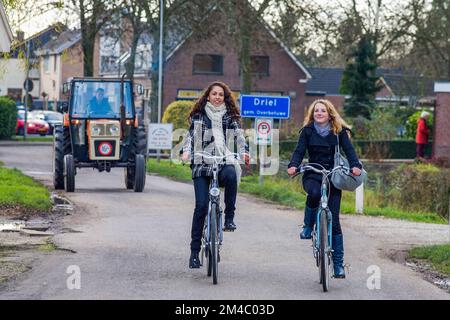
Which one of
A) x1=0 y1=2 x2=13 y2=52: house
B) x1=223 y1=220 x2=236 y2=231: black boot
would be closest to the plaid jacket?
x1=223 y1=220 x2=236 y2=231: black boot

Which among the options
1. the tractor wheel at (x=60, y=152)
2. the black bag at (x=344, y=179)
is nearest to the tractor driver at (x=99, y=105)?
the tractor wheel at (x=60, y=152)

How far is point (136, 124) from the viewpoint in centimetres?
2420

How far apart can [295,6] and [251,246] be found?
1998cm

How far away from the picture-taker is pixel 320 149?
1076cm

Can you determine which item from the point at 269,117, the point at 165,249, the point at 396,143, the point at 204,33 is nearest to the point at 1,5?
the point at 165,249

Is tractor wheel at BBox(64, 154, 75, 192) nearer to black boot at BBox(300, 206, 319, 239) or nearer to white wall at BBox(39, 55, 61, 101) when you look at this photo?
black boot at BBox(300, 206, 319, 239)

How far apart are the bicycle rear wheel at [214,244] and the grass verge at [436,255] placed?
286 centimetres

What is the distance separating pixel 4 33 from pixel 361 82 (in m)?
48.1

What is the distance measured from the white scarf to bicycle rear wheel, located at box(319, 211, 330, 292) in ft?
3.56

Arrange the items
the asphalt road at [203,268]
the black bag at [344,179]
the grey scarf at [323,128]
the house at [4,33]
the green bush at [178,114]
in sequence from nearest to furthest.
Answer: the asphalt road at [203,268] → the black bag at [344,179] → the grey scarf at [323,128] → the house at [4,33] → the green bush at [178,114]

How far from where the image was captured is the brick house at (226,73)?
215ft

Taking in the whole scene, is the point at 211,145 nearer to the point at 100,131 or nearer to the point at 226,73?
the point at 100,131

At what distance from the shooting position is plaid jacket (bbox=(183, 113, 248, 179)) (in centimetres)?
1096

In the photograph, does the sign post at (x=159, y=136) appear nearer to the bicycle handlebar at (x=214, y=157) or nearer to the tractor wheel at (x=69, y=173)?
the tractor wheel at (x=69, y=173)
